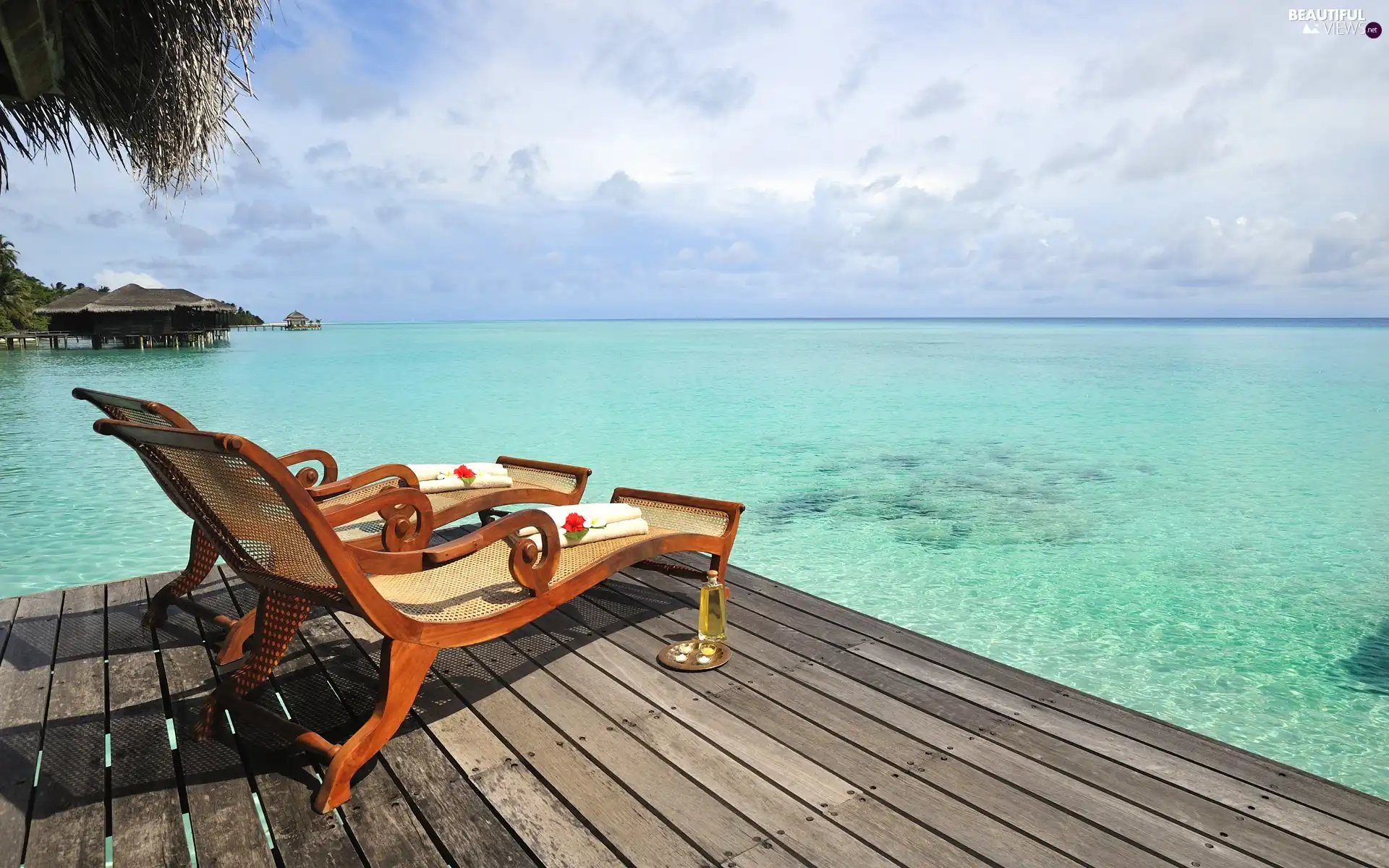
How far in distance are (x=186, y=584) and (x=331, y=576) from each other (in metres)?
1.38

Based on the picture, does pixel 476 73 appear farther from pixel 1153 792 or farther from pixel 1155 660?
pixel 1153 792

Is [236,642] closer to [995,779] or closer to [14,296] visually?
[995,779]

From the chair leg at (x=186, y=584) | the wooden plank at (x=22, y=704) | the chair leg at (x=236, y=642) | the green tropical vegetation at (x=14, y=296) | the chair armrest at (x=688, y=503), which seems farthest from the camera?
the green tropical vegetation at (x=14, y=296)

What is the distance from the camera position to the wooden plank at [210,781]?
1.51 meters

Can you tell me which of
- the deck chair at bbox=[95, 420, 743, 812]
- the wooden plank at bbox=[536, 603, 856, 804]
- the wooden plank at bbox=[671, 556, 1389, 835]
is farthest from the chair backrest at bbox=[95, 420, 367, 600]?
the wooden plank at bbox=[671, 556, 1389, 835]

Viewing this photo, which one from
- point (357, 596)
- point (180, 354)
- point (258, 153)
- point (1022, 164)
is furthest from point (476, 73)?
point (1022, 164)

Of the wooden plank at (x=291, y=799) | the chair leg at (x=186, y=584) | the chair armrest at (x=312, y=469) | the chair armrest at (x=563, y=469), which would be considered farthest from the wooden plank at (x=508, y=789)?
the chair armrest at (x=563, y=469)

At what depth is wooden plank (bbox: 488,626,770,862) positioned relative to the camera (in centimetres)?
155

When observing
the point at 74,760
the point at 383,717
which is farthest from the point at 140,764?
the point at 383,717

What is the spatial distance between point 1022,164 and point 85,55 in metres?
61.2

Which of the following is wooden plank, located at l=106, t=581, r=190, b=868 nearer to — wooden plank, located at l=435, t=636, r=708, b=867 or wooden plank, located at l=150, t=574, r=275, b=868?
wooden plank, located at l=150, t=574, r=275, b=868

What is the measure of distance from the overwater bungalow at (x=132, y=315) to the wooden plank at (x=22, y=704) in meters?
38.6

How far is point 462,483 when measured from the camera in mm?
3639

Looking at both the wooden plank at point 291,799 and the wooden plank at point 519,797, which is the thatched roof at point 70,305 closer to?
the wooden plank at point 291,799
